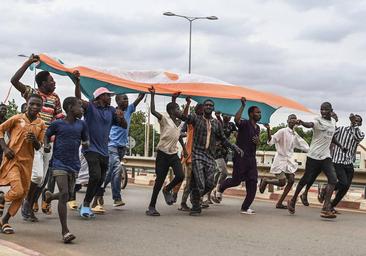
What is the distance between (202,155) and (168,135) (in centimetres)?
69

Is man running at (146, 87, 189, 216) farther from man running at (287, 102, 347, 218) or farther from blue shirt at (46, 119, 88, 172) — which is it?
blue shirt at (46, 119, 88, 172)

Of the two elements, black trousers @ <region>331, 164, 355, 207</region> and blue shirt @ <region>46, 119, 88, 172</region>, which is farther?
black trousers @ <region>331, 164, 355, 207</region>

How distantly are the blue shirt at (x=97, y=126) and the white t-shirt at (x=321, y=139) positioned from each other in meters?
3.61

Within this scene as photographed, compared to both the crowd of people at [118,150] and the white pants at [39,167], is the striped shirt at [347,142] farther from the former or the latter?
the white pants at [39,167]

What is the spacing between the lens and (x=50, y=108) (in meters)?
8.70

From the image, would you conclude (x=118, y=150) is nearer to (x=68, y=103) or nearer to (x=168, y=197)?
(x=168, y=197)

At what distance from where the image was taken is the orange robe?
7.41m

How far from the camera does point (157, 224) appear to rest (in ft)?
29.7

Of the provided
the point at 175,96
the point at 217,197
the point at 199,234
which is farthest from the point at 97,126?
the point at 217,197

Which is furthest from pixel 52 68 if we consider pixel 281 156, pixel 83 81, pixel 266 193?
pixel 266 193

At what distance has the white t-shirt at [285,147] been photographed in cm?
1235

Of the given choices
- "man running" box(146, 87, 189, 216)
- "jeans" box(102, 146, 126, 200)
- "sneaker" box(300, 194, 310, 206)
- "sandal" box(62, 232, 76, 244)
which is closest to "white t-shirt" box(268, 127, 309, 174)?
"sneaker" box(300, 194, 310, 206)

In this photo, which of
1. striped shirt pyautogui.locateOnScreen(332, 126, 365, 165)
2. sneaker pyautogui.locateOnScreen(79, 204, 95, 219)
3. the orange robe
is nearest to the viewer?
the orange robe

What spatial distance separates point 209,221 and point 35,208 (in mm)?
2666
